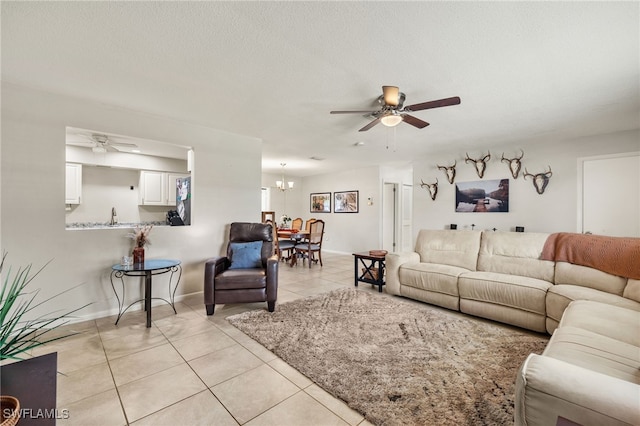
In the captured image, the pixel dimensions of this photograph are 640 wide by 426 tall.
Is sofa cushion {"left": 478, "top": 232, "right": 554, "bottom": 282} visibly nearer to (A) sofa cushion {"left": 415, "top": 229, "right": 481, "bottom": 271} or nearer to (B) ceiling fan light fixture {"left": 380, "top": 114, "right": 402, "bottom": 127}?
(A) sofa cushion {"left": 415, "top": 229, "right": 481, "bottom": 271}

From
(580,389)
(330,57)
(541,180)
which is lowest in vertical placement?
(580,389)

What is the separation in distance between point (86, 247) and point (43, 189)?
0.69 m

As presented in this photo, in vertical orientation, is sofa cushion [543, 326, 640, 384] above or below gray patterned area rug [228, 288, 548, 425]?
above

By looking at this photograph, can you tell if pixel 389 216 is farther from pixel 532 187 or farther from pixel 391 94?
pixel 391 94

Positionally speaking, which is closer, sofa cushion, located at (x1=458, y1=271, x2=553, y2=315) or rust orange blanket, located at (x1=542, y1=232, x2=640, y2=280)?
rust orange blanket, located at (x1=542, y1=232, x2=640, y2=280)

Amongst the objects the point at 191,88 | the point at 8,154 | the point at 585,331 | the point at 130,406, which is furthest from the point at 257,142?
the point at 585,331

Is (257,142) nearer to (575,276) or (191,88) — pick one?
(191,88)

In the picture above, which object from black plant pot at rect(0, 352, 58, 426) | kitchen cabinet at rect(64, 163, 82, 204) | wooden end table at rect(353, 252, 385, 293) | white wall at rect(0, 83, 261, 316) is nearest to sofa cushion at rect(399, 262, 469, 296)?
wooden end table at rect(353, 252, 385, 293)

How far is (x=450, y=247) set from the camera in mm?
3904

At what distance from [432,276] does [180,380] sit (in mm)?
2873

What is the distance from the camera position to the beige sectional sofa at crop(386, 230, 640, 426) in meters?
0.96

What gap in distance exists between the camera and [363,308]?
337cm

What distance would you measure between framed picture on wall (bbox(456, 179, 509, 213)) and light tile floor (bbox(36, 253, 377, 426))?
443 centimetres

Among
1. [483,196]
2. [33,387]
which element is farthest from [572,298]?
[33,387]
